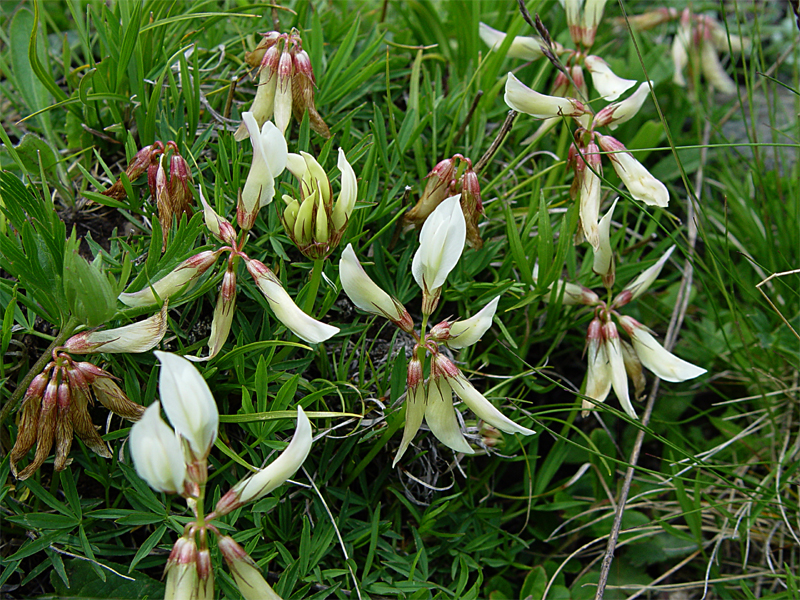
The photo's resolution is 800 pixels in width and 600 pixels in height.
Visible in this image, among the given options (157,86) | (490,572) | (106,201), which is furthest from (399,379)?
(157,86)

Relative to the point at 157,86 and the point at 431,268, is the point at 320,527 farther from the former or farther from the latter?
the point at 157,86

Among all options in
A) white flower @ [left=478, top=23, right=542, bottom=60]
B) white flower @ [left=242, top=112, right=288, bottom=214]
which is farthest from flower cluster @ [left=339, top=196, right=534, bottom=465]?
white flower @ [left=478, top=23, right=542, bottom=60]

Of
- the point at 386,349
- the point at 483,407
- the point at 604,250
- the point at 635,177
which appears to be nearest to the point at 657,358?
the point at 604,250

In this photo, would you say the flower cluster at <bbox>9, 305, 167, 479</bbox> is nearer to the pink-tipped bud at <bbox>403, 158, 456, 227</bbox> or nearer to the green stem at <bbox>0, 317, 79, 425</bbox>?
the green stem at <bbox>0, 317, 79, 425</bbox>

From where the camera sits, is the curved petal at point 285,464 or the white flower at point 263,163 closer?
the curved petal at point 285,464

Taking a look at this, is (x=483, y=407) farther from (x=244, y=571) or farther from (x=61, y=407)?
(x=61, y=407)

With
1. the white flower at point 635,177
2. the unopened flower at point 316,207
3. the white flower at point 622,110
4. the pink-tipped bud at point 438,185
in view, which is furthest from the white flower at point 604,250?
the unopened flower at point 316,207

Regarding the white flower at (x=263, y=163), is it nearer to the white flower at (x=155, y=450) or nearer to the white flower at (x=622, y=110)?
the white flower at (x=155, y=450)
